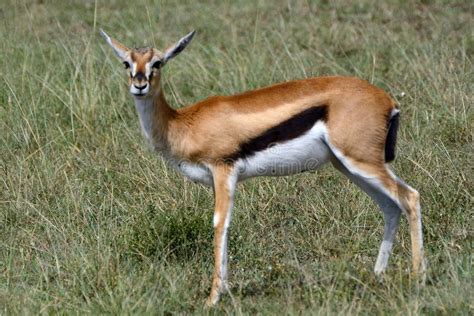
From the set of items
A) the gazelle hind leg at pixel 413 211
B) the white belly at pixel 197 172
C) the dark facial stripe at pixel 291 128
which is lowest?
the gazelle hind leg at pixel 413 211

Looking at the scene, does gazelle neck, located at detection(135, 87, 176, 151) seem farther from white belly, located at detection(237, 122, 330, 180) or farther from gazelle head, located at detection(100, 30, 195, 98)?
white belly, located at detection(237, 122, 330, 180)

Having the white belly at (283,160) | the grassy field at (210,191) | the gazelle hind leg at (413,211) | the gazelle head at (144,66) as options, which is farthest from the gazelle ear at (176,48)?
the gazelle hind leg at (413,211)

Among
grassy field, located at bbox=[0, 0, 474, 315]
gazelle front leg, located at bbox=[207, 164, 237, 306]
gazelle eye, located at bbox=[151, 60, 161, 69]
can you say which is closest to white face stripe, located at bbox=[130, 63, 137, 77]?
gazelle eye, located at bbox=[151, 60, 161, 69]

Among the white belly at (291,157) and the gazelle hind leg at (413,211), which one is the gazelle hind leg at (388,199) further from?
the white belly at (291,157)

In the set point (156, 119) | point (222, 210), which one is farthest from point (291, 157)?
point (156, 119)

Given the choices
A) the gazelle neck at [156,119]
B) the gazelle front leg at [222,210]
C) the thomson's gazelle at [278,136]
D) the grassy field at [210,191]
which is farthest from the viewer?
the gazelle neck at [156,119]

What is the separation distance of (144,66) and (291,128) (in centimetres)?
91

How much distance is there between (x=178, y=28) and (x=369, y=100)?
233 inches

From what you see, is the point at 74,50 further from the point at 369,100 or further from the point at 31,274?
the point at 369,100

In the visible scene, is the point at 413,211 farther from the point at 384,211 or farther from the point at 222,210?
the point at 222,210

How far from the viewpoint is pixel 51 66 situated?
9.43 metres

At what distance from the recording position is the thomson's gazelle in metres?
5.84

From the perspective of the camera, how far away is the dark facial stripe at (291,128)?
231 inches

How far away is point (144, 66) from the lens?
5945 mm
